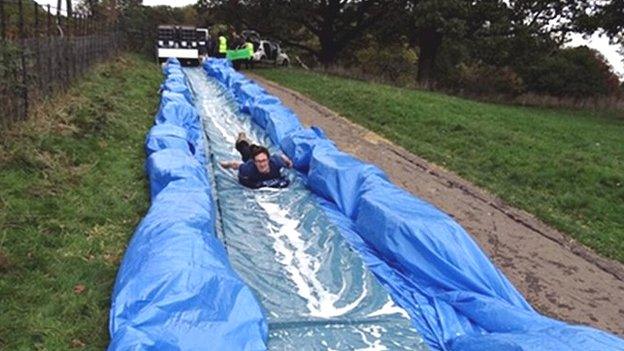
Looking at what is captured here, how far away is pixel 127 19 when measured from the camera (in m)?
27.9

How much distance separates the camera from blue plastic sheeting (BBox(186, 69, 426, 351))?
3.66 metres

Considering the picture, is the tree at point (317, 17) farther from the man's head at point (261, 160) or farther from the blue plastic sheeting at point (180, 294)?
the blue plastic sheeting at point (180, 294)

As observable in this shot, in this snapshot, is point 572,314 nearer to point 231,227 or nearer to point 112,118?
point 231,227

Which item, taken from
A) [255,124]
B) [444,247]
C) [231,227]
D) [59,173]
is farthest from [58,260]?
[255,124]

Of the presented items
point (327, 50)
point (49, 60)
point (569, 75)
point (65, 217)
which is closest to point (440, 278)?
point (65, 217)

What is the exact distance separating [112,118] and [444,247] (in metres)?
6.61

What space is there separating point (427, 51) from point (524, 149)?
576 inches

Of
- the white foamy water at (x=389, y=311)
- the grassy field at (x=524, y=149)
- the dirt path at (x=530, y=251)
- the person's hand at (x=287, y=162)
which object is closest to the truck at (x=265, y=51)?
the grassy field at (x=524, y=149)

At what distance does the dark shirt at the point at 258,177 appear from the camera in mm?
6797

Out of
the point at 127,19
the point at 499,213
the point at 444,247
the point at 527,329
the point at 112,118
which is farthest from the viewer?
the point at 127,19

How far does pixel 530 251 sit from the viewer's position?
18.5 feet

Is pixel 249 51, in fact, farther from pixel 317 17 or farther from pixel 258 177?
pixel 258 177

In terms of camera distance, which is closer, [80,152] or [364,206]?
[364,206]

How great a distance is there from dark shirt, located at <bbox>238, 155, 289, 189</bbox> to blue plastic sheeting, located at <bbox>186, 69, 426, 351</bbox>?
4.2 inches
